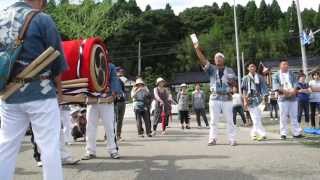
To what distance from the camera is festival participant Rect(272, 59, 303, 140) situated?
13.3 metres

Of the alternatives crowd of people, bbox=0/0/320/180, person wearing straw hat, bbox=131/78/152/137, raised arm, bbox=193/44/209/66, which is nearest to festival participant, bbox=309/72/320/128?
crowd of people, bbox=0/0/320/180

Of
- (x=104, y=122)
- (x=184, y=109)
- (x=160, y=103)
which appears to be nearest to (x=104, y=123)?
(x=104, y=122)

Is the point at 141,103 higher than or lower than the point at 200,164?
higher

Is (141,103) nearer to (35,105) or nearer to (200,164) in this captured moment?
(200,164)

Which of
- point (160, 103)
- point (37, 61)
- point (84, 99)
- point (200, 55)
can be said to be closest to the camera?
point (37, 61)

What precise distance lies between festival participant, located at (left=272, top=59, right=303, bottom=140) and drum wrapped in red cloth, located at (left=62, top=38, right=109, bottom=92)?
5.74 m

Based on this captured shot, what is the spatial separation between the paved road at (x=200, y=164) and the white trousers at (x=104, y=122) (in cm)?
28

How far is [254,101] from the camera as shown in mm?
13516

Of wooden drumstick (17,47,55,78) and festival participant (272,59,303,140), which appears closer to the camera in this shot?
wooden drumstick (17,47,55,78)

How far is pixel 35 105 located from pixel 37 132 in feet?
0.88

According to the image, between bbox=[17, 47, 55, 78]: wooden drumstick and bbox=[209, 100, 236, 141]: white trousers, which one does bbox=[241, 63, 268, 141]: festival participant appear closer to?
bbox=[209, 100, 236, 141]: white trousers

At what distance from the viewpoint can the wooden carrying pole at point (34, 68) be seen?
5.55 m

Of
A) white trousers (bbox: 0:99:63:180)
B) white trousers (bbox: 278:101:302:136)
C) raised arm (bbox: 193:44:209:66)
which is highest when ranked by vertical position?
raised arm (bbox: 193:44:209:66)

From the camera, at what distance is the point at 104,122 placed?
10.0m
